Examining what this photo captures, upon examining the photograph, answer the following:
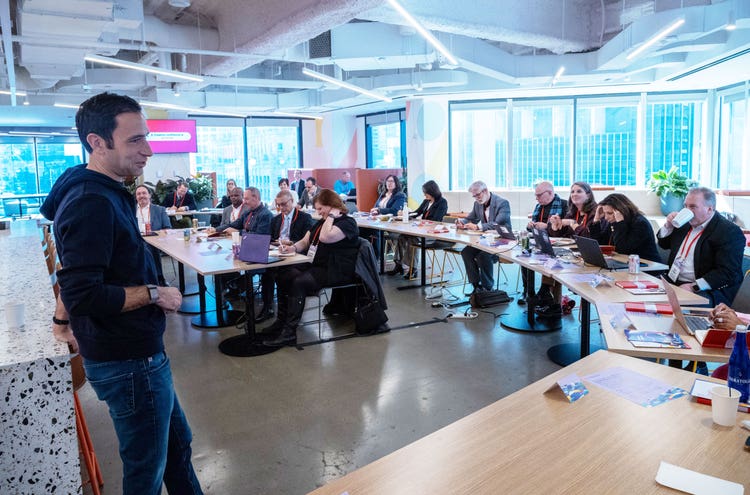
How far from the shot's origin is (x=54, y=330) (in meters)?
1.89

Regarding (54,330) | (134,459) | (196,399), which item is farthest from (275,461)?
(54,330)

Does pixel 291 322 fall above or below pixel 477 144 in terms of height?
below

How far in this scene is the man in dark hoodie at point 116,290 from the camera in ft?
5.31

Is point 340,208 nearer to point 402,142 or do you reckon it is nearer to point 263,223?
point 263,223

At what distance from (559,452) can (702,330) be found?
1.41m

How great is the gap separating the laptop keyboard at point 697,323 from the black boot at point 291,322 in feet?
10.5

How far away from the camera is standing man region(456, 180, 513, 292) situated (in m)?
6.66

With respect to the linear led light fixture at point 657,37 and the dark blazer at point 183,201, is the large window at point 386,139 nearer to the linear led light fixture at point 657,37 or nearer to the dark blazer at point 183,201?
the dark blazer at point 183,201

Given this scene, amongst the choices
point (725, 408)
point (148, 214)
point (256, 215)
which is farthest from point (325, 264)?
point (725, 408)

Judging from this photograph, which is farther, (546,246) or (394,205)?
(394,205)

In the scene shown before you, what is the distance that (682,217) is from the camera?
4113mm

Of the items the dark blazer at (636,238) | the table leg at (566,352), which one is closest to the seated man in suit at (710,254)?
the dark blazer at (636,238)

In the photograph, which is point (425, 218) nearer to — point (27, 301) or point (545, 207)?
point (545, 207)

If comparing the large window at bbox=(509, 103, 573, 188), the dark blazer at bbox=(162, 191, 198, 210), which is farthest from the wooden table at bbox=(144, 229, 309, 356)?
the large window at bbox=(509, 103, 573, 188)
